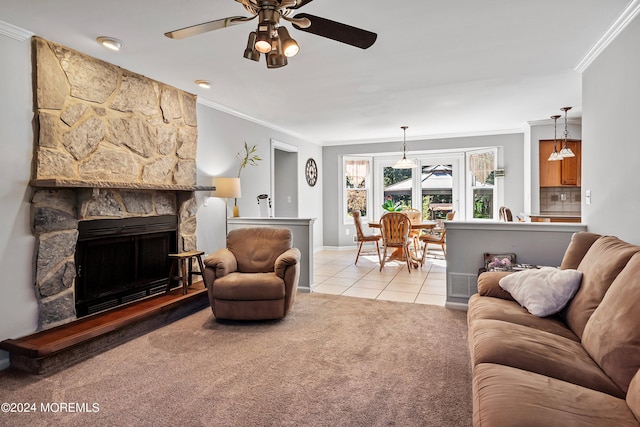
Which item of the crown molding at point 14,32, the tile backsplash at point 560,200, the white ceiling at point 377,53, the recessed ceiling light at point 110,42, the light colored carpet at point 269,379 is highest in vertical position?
the white ceiling at point 377,53

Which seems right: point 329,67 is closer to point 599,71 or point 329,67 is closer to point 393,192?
point 599,71

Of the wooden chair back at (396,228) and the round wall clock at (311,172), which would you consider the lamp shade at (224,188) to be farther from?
the round wall clock at (311,172)

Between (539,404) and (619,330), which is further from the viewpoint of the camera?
(619,330)

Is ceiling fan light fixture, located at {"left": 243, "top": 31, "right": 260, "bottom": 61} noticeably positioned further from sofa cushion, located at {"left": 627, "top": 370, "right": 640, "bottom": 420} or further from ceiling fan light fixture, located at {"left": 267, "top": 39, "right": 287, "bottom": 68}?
sofa cushion, located at {"left": 627, "top": 370, "right": 640, "bottom": 420}

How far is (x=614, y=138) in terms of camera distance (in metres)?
2.89

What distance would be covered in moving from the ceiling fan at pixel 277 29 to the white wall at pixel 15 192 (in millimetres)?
1619

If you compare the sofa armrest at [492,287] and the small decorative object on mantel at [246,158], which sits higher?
the small decorative object on mantel at [246,158]

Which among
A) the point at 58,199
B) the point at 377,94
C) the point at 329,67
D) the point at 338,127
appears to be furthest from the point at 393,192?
the point at 58,199

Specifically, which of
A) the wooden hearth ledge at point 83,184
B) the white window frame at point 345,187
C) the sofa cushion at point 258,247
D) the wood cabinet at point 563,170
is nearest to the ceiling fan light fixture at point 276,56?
the wooden hearth ledge at point 83,184

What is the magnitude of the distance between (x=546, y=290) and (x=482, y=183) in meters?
5.54

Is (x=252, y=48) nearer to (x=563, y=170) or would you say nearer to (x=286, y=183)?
(x=286, y=183)

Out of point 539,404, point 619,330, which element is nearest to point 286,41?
point 539,404

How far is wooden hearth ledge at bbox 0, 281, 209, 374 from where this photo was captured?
247cm

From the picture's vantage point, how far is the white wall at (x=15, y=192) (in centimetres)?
263
